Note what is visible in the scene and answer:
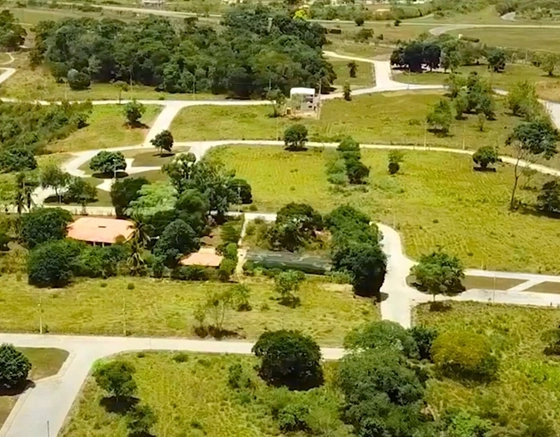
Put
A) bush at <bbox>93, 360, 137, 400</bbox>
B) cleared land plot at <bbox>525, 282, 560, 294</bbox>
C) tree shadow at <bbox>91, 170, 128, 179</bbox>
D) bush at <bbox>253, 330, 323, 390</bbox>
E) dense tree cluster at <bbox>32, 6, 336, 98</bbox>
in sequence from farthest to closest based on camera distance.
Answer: dense tree cluster at <bbox>32, 6, 336, 98</bbox>, tree shadow at <bbox>91, 170, 128, 179</bbox>, cleared land plot at <bbox>525, 282, 560, 294</bbox>, bush at <bbox>253, 330, 323, 390</bbox>, bush at <bbox>93, 360, 137, 400</bbox>

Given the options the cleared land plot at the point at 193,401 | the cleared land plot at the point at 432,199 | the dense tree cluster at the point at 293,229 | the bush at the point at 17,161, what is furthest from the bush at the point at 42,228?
the bush at the point at 17,161

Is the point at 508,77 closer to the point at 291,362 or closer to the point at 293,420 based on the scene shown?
the point at 291,362

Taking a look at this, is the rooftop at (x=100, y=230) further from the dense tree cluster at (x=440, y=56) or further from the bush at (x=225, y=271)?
the dense tree cluster at (x=440, y=56)

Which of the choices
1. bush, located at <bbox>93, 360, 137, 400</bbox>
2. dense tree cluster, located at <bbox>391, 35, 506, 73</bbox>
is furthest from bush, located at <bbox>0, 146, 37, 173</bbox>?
dense tree cluster, located at <bbox>391, 35, 506, 73</bbox>

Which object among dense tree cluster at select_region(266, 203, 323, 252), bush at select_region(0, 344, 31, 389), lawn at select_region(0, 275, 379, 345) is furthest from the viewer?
dense tree cluster at select_region(266, 203, 323, 252)

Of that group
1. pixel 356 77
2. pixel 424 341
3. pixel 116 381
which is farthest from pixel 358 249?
pixel 356 77

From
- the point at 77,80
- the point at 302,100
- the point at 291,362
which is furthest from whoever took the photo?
the point at 77,80

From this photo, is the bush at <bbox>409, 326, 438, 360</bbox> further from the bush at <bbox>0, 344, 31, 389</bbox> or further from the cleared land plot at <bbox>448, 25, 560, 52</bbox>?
the cleared land plot at <bbox>448, 25, 560, 52</bbox>
